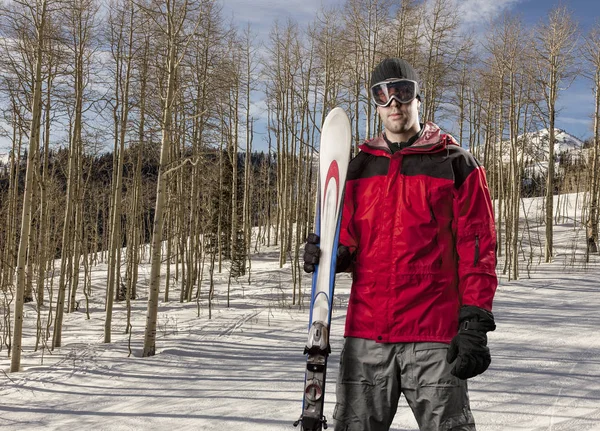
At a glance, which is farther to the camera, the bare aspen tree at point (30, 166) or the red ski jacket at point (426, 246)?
the bare aspen tree at point (30, 166)

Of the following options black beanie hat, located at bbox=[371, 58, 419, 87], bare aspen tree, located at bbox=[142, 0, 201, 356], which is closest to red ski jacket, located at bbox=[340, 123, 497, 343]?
black beanie hat, located at bbox=[371, 58, 419, 87]

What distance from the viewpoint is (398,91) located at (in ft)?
6.97

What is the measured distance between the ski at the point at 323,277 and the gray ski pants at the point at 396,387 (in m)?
0.10

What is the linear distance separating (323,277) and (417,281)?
0.47m

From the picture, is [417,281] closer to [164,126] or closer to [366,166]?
[366,166]

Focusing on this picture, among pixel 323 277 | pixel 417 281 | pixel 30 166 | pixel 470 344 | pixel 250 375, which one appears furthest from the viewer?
pixel 30 166

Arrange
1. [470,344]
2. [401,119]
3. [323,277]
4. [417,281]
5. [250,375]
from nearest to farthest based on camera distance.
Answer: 1. [470,344]
2. [417,281]
3. [401,119]
4. [323,277]
5. [250,375]

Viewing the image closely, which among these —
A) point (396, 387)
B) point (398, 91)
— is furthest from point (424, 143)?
point (396, 387)

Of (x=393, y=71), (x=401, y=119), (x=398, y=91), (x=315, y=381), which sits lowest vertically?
(x=315, y=381)

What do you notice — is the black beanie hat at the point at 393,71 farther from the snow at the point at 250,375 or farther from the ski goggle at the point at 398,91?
the snow at the point at 250,375

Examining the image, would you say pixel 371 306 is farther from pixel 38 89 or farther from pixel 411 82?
pixel 38 89

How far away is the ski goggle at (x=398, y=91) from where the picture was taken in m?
2.12

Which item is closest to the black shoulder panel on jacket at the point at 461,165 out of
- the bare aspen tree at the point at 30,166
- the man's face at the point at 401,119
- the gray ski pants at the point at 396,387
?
the man's face at the point at 401,119

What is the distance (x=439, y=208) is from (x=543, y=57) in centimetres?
1665
